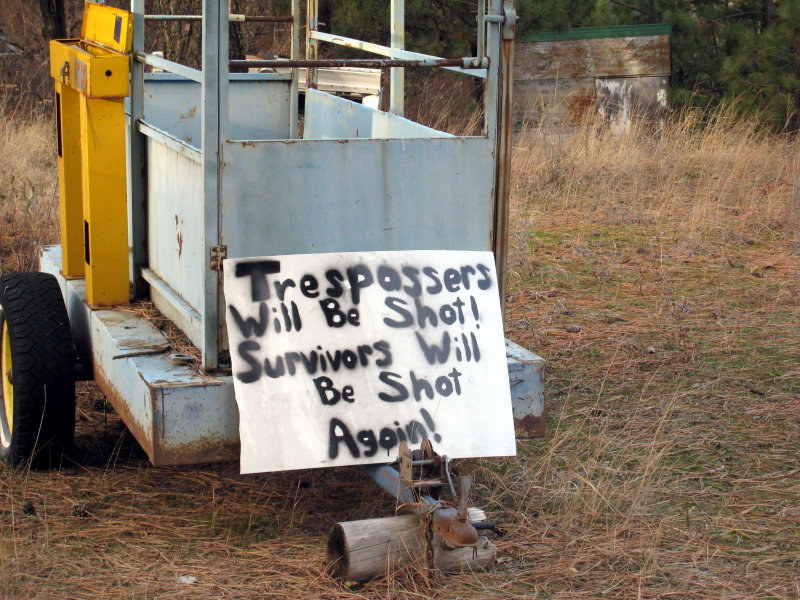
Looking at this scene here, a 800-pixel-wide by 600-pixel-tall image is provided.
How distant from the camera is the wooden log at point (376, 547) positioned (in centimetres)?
293

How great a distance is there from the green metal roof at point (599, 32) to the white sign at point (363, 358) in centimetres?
1071

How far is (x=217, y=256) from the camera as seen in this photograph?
312 centimetres

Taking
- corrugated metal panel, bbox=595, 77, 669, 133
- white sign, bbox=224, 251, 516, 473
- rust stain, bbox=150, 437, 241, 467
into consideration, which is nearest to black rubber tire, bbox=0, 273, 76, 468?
rust stain, bbox=150, 437, 241, 467

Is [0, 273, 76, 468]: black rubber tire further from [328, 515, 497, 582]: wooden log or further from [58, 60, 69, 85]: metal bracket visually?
[328, 515, 497, 582]: wooden log

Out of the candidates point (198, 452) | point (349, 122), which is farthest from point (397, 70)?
point (198, 452)

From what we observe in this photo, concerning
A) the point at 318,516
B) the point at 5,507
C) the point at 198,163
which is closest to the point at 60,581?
the point at 5,507

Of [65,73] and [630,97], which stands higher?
[65,73]

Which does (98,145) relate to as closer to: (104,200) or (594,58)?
(104,200)

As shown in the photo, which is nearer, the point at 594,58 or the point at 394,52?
the point at 394,52

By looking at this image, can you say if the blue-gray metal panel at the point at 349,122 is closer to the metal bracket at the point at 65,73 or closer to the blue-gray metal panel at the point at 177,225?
the blue-gray metal panel at the point at 177,225

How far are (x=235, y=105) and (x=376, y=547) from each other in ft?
8.76

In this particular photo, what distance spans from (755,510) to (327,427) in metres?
1.58

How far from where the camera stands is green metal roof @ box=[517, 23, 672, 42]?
44.5 ft

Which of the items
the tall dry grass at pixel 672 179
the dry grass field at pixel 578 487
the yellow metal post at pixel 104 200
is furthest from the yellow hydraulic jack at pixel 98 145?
the tall dry grass at pixel 672 179
